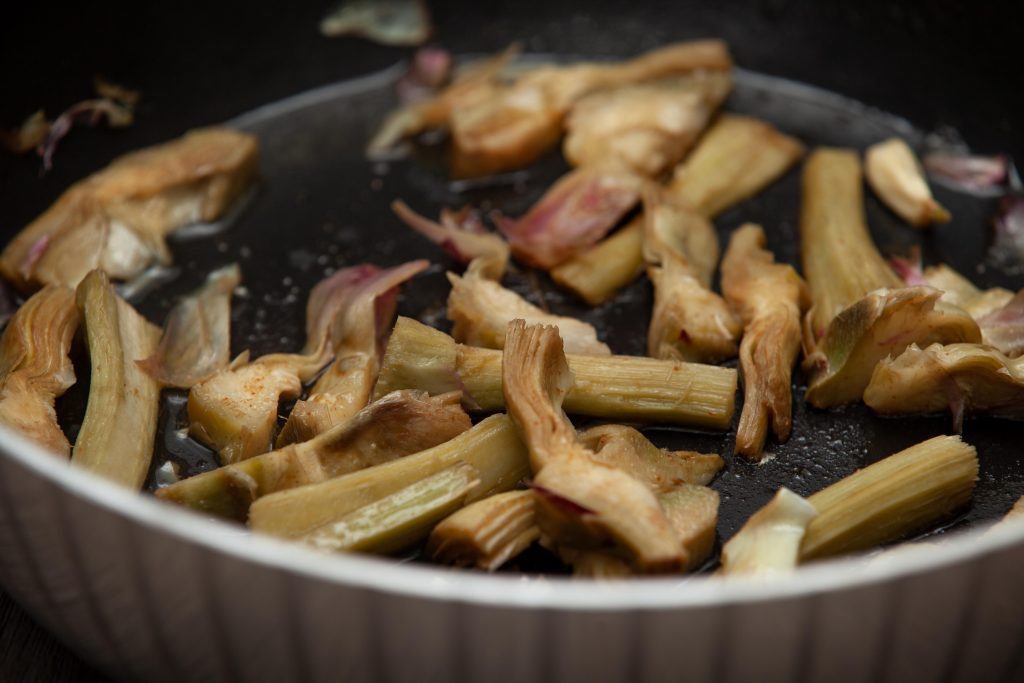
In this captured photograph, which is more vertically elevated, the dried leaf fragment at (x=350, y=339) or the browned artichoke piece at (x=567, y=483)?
the browned artichoke piece at (x=567, y=483)

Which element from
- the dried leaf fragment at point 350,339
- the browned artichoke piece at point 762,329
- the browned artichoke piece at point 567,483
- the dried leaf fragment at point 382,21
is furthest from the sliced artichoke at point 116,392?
the dried leaf fragment at point 382,21

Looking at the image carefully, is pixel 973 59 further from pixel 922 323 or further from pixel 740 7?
pixel 922 323

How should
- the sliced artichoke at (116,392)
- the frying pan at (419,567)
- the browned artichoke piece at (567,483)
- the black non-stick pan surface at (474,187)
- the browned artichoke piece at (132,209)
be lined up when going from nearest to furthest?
the frying pan at (419,567) → the browned artichoke piece at (567,483) → the sliced artichoke at (116,392) → the black non-stick pan surface at (474,187) → the browned artichoke piece at (132,209)

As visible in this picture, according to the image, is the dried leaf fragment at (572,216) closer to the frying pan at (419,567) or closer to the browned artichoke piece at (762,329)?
the frying pan at (419,567)

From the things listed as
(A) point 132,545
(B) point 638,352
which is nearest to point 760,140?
(B) point 638,352

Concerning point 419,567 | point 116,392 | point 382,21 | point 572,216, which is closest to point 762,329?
point 572,216

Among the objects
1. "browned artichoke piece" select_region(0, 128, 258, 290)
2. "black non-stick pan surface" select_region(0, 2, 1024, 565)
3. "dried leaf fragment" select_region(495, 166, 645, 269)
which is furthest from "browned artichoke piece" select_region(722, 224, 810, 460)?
"browned artichoke piece" select_region(0, 128, 258, 290)

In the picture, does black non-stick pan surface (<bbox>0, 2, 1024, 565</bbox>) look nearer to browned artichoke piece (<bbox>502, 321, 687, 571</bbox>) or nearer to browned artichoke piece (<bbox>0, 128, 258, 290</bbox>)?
browned artichoke piece (<bbox>0, 128, 258, 290</bbox>)
